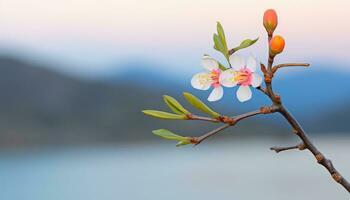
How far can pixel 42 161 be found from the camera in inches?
1153

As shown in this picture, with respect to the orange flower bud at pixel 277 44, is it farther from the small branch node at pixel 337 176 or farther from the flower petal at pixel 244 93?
the small branch node at pixel 337 176

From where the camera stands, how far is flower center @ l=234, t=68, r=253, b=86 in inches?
27.1

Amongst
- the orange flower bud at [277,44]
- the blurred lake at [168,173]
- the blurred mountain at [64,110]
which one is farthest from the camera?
the blurred mountain at [64,110]

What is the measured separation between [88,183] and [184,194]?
398 cm

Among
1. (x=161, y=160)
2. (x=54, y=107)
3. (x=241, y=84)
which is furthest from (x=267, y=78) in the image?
(x=54, y=107)

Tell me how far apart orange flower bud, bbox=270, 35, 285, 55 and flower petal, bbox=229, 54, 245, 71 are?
4 cm

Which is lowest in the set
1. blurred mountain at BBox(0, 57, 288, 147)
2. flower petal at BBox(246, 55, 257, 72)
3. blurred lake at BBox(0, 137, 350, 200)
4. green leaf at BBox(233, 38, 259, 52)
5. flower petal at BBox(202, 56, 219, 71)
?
blurred lake at BBox(0, 137, 350, 200)

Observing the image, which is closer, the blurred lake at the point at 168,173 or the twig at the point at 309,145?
the twig at the point at 309,145

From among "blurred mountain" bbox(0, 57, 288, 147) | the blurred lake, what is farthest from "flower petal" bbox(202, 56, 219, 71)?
"blurred mountain" bbox(0, 57, 288, 147)

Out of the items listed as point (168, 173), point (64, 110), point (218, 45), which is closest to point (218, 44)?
point (218, 45)

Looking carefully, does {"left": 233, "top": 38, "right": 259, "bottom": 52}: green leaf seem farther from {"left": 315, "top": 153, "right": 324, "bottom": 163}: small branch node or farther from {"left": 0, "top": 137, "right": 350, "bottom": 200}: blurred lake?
{"left": 0, "top": 137, "right": 350, "bottom": 200}: blurred lake

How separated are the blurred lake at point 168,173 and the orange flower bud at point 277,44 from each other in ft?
39.0

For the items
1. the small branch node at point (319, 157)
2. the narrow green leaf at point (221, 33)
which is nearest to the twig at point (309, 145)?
the small branch node at point (319, 157)

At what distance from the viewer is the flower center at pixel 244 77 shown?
688 mm
